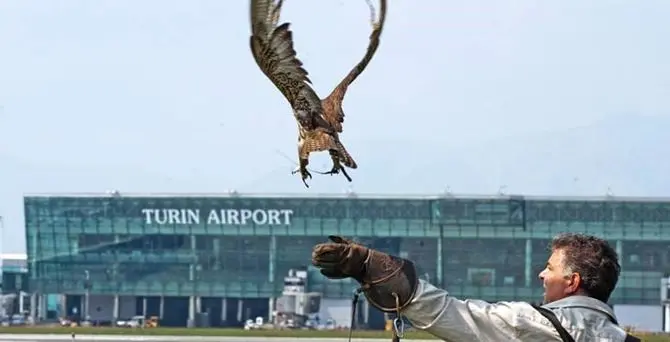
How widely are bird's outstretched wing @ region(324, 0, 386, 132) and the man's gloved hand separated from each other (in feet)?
3.75

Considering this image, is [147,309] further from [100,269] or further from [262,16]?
[262,16]

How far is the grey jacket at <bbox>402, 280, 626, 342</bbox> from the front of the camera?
14.5 feet

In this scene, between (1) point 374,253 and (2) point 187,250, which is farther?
(2) point 187,250

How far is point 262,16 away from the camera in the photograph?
5.34m

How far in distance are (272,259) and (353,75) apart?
101667mm

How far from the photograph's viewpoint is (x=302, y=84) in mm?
5836

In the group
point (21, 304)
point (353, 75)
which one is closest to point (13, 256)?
point (21, 304)

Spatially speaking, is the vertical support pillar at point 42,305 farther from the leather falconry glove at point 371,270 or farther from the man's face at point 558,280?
the leather falconry glove at point 371,270

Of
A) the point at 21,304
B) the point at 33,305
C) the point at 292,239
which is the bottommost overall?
the point at 21,304

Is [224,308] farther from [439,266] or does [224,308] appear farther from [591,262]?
[591,262]

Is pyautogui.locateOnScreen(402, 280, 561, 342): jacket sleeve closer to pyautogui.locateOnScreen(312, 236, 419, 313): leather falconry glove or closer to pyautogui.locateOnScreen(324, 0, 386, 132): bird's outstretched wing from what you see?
pyautogui.locateOnScreen(312, 236, 419, 313): leather falconry glove

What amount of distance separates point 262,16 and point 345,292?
318ft

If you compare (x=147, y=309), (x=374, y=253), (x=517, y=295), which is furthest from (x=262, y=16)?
(x=147, y=309)

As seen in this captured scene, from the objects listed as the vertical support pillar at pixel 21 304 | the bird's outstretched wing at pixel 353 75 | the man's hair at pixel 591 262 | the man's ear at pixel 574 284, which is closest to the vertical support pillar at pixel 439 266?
the vertical support pillar at pixel 21 304
